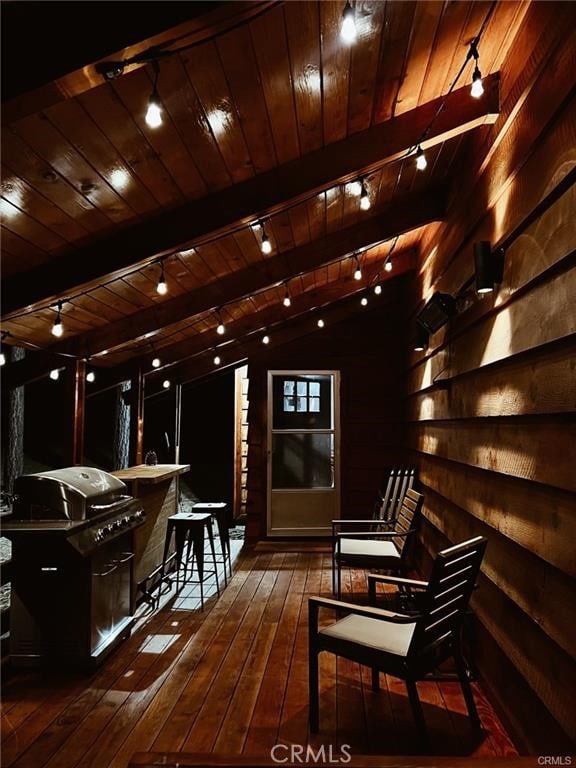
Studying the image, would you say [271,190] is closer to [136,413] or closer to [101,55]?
[101,55]


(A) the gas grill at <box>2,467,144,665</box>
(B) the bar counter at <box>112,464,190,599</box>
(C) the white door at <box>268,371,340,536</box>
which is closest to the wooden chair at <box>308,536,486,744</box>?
(A) the gas grill at <box>2,467,144,665</box>

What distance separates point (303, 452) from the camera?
22.0 feet

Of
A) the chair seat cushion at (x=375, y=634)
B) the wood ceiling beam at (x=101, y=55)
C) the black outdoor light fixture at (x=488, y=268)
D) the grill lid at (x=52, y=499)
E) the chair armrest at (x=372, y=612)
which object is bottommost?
the chair seat cushion at (x=375, y=634)

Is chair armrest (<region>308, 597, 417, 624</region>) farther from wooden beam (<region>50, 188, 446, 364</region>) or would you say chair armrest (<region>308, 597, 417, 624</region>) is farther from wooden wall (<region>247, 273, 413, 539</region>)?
wooden wall (<region>247, 273, 413, 539</region>)

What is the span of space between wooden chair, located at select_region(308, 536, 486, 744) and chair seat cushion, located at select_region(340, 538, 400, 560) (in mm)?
1398

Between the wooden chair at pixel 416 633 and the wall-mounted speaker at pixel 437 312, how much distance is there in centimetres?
172

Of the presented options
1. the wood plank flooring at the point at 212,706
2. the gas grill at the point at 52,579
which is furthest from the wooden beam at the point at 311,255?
the wood plank flooring at the point at 212,706

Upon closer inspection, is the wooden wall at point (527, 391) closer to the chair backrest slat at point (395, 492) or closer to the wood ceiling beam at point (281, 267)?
the wood ceiling beam at point (281, 267)

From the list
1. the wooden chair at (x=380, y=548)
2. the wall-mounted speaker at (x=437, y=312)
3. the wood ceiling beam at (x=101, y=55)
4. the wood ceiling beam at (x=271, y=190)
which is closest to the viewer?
the wood ceiling beam at (x=101, y=55)

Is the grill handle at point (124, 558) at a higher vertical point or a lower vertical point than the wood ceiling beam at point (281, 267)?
lower

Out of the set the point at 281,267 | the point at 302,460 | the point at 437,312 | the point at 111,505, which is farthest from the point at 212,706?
the point at 302,460

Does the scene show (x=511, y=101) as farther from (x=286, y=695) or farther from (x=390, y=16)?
(x=286, y=695)

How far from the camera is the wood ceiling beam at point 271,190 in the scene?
2.72 metres

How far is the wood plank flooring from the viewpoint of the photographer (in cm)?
223
